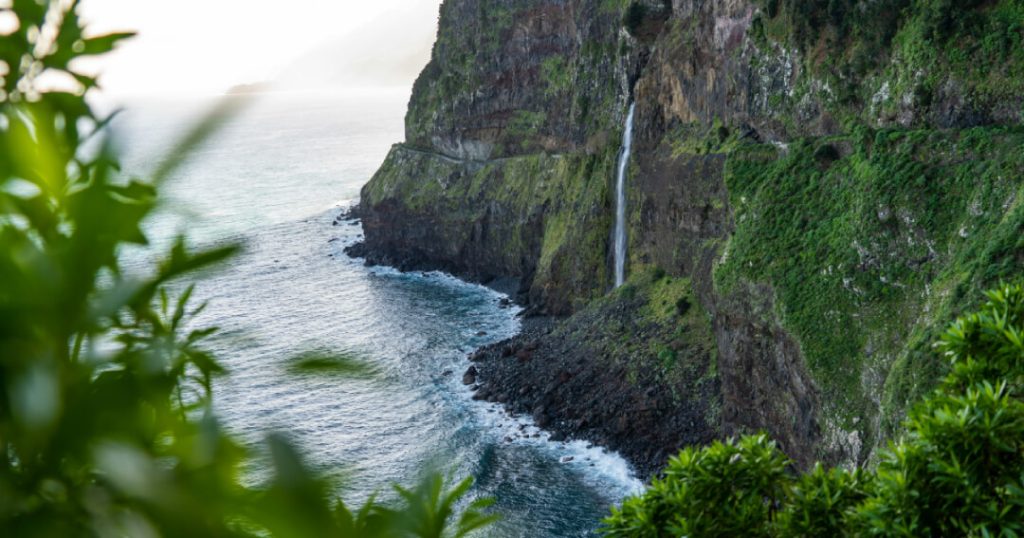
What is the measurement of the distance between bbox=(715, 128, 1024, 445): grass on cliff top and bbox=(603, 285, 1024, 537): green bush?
11.6 m

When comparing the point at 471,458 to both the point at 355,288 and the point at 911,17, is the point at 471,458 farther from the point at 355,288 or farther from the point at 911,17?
the point at 355,288

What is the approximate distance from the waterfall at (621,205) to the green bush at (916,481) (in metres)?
39.9

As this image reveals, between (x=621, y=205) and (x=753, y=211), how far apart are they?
1763cm

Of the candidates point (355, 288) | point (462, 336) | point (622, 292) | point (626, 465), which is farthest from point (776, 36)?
point (355, 288)

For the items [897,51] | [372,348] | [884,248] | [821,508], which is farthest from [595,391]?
[821,508]

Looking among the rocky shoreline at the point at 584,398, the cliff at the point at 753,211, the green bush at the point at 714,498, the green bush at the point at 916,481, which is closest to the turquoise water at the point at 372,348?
the rocky shoreline at the point at 584,398

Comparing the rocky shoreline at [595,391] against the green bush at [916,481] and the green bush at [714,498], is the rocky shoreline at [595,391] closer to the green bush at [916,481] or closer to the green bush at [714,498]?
the green bush at [916,481]

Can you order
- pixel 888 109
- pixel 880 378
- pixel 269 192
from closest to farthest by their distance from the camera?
pixel 880 378 → pixel 888 109 → pixel 269 192

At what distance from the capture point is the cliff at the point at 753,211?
28.3 m

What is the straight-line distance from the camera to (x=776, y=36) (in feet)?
131

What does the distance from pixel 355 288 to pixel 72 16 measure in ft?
221

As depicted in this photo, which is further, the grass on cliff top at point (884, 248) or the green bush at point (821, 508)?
the grass on cliff top at point (884, 248)

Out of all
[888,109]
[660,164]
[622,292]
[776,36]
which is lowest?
[622,292]

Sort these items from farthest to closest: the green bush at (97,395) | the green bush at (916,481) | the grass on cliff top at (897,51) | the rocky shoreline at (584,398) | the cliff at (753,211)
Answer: the rocky shoreline at (584,398) < the grass on cliff top at (897,51) < the cliff at (753,211) < the green bush at (916,481) < the green bush at (97,395)
